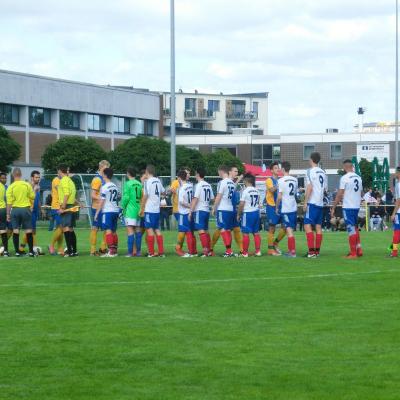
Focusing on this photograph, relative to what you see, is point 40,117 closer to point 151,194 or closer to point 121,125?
point 121,125

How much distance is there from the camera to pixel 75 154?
72.9 m

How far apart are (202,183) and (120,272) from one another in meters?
4.73

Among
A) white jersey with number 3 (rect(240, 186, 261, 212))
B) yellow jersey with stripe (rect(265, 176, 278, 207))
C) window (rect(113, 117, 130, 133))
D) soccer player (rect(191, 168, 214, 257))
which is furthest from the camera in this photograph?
window (rect(113, 117, 130, 133))

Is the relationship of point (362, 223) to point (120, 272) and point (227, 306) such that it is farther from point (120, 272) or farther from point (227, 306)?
point (227, 306)

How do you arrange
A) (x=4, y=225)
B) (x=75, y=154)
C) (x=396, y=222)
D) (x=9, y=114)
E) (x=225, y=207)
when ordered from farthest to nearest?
(x=9, y=114) → (x=75, y=154) → (x=4, y=225) → (x=225, y=207) → (x=396, y=222)

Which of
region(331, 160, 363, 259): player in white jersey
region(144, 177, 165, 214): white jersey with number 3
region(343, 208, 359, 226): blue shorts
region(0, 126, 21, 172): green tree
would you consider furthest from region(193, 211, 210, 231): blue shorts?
region(0, 126, 21, 172): green tree

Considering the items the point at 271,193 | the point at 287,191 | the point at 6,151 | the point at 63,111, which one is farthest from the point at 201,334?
the point at 63,111

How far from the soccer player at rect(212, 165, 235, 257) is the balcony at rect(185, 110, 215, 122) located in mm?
119374

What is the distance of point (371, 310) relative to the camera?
563 inches

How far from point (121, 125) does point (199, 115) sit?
48545 millimetres

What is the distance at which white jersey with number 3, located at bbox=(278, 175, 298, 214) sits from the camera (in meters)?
24.4

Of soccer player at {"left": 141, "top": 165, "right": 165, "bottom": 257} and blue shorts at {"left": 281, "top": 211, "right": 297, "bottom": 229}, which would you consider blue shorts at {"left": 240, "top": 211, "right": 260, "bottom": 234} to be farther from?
soccer player at {"left": 141, "top": 165, "right": 165, "bottom": 257}

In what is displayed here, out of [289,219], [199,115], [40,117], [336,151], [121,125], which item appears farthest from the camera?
[199,115]

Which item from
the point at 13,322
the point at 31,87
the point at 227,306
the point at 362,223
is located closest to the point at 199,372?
the point at 13,322
